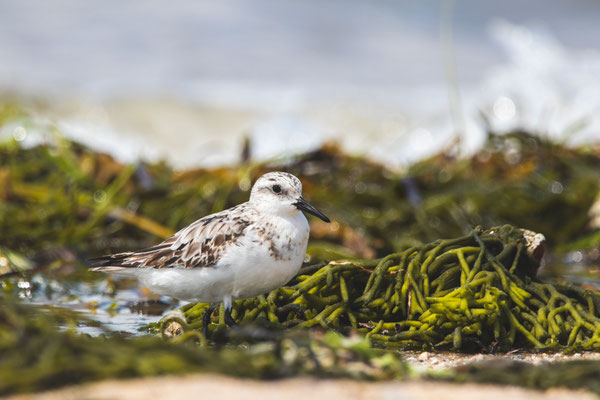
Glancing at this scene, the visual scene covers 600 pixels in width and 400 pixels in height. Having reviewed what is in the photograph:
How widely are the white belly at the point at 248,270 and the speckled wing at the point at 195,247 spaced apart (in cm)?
4

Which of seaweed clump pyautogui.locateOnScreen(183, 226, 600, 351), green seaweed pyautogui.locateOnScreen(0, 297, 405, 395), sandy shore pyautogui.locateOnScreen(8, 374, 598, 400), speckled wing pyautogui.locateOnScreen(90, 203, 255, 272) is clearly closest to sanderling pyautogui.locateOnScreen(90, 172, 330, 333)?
speckled wing pyautogui.locateOnScreen(90, 203, 255, 272)

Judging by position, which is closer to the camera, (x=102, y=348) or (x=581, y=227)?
(x=102, y=348)

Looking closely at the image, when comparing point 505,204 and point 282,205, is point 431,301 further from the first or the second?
point 505,204

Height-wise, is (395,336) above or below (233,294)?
below

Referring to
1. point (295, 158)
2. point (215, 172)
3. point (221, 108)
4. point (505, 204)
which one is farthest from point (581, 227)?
point (221, 108)

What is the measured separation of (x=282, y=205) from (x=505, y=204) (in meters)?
4.22

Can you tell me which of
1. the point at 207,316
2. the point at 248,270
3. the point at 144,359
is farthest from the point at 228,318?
the point at 144,359

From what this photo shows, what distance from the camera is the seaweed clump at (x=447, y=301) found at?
3.61 m

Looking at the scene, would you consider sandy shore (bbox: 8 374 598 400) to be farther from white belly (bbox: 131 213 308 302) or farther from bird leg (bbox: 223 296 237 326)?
bird leg (bbox: 223 296 237 326)

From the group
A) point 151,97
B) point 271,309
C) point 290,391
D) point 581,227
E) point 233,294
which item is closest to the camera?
point 290,391

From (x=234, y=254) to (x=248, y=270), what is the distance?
11 cm

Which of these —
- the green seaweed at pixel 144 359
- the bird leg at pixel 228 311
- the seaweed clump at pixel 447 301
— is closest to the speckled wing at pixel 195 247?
the bird leg at pixel 228 311

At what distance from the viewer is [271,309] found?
380 cm

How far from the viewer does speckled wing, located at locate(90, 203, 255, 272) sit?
3.57 meters
